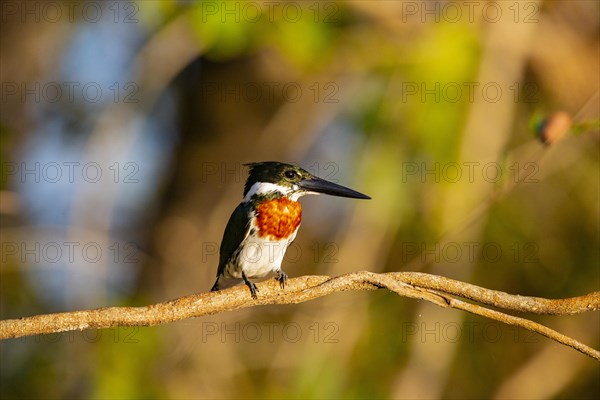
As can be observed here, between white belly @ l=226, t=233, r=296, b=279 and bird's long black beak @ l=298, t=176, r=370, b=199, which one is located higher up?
bird's long black beak @ l=298, t=176, r=370, b=199

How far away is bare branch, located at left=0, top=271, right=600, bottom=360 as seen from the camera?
2.10 metres

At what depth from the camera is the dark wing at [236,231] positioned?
141 inches

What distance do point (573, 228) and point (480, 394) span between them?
1272 mm

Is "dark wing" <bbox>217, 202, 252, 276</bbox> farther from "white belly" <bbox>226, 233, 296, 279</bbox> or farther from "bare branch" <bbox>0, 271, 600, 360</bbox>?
"bare branch" <bbox>0, 271, 600, 360</bbox>

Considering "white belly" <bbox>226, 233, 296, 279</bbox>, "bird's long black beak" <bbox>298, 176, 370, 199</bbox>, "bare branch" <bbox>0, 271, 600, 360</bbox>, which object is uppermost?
"bird's long black beak" <bbox>298, 176, 370, 199</bbox>

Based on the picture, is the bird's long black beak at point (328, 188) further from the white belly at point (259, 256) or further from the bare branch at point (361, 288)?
the bare branch at point (361, 288)

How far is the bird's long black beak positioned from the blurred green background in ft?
1.48

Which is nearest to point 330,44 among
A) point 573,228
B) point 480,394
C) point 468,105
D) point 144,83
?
point 468,105

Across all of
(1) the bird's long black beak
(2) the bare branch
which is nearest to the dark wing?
(1) the bird's long black beak

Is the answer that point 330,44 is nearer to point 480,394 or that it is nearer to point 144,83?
point 144,83

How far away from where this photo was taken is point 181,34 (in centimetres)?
435

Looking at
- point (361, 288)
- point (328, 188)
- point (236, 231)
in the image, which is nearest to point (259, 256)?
point (236, 231)

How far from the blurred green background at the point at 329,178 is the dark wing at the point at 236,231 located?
2.67 ft

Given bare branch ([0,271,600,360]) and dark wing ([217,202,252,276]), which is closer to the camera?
bare branch ([0,271,600,360])
